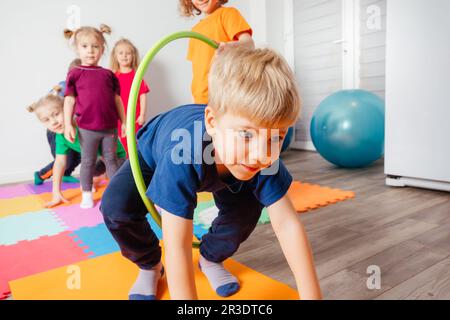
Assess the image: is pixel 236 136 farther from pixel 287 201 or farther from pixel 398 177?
pixel 398 177

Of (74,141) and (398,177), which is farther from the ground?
(74,141)

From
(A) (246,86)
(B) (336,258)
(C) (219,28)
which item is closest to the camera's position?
(A) (246,86)

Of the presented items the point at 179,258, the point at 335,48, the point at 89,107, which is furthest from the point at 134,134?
the point at 335,48

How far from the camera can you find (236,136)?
717 millimetres

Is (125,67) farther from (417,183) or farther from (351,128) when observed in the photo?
(417,183)

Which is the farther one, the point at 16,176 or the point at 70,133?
the point at 16,176

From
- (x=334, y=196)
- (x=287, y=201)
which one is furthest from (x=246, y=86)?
(x=334, y=196)

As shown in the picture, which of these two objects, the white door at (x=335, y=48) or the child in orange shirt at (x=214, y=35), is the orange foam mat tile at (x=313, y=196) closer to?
the child in orange shirt at (x=214, y=35)

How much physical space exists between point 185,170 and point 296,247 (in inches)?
11.4

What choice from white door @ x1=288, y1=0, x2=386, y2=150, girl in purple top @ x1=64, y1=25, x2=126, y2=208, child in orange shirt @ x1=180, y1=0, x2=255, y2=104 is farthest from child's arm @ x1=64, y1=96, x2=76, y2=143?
white door @ x1=288, y1=0, x2=386, y2=150

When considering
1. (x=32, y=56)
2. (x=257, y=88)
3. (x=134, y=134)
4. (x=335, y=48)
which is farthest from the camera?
(x=335, y=48)

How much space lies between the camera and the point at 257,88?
70 centimetres

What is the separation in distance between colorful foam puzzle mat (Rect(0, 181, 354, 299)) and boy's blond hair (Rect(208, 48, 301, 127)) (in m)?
0.78
